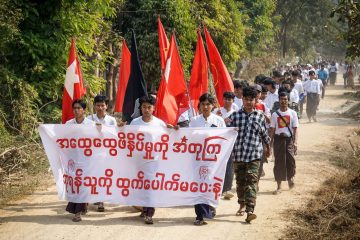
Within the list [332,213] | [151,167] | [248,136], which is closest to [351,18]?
[248,136]

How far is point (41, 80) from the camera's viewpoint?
42.6 ft

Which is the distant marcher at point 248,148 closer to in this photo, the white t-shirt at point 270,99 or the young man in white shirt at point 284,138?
the young man in white shirt at point 284,138

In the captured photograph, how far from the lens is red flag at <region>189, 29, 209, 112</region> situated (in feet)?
31.6

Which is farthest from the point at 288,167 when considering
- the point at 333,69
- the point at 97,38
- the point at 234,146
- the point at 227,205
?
the point at 333,69

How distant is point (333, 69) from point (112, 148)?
3652 centimetres

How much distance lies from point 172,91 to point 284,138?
2.51m

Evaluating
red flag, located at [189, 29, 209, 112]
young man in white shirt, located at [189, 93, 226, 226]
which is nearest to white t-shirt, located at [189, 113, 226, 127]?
young man in white shirt, located at [189, 93, 226, 226]

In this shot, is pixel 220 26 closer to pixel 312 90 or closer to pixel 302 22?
pixel 312 90

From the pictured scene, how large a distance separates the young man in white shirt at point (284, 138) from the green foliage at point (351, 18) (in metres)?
2.50

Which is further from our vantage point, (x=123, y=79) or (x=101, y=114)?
(x=123, y=79)

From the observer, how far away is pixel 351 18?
40.6 feet

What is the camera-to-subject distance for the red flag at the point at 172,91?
8.53 m

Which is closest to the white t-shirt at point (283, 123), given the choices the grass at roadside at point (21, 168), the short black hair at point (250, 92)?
the short black hair at point (250, 92)

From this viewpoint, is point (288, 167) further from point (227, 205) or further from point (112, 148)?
point (112, 148)
